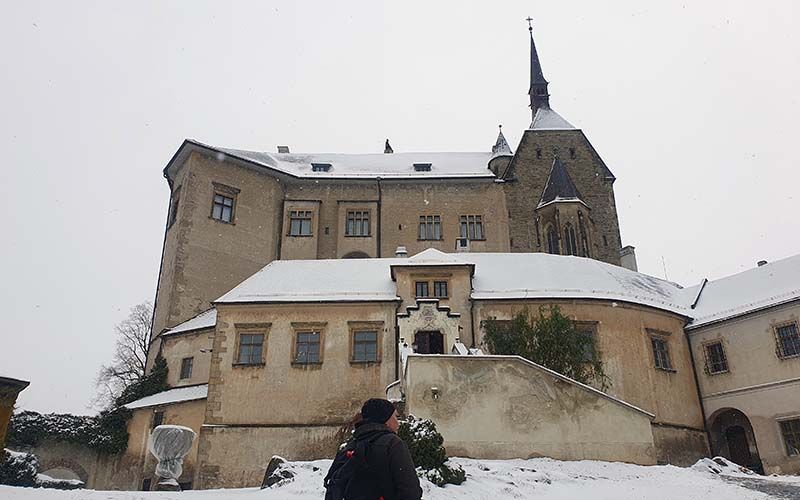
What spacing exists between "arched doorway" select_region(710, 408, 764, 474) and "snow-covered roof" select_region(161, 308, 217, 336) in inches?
863

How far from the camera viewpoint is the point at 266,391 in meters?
24.3

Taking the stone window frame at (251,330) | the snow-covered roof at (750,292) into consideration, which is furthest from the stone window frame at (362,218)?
the snow-covered roof at (750,292)

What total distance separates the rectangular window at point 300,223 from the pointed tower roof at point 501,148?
13.9m

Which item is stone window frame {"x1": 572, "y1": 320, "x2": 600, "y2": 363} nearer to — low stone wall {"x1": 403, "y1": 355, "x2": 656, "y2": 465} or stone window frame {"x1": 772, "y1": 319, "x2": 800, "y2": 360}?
low stone wall {"x1": 403, "y1": 355, "x2": 656, "y2": 465}

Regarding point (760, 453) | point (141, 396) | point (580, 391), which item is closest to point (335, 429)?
point (580, 391)

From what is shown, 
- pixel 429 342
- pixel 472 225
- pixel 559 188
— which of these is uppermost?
pixel 559 188

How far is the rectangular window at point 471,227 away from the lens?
4022 centimetres

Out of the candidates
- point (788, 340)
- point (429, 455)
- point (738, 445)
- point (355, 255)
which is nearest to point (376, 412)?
point (429, 455)

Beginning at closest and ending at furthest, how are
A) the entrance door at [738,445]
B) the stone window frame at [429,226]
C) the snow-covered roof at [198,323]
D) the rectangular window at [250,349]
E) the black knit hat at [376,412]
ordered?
the black knit hat at [376,412] → the rectangular window at [250,349] → the entrance door at [738,445] → the snow-covered roof at [198,323] → the stone window frame at [429,226]

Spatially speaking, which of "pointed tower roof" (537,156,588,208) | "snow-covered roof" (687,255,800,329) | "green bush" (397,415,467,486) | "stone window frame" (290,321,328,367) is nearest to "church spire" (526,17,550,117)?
"pointed tower roof" (537,156,588,208)

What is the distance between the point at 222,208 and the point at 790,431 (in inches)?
1167

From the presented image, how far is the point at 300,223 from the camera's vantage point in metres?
39.8

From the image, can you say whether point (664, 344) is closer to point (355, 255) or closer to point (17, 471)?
point (355, 255)

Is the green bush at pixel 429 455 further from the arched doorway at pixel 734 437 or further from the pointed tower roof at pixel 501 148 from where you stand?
the pointed tower roof at pixel 501 148
